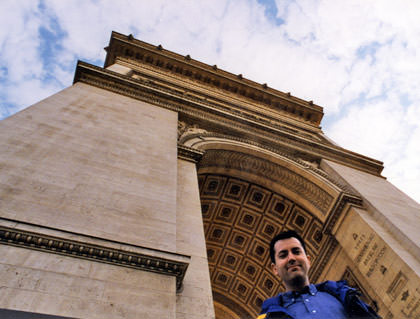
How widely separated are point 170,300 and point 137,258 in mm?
661

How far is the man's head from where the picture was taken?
2717 millimetres

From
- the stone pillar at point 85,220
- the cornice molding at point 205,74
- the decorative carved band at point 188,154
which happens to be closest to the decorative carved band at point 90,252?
the stone pillar at point 85,220

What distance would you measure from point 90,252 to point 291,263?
2.32m

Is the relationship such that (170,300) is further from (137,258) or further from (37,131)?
(37,131)

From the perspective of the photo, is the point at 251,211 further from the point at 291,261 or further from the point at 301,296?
the point at 301,296

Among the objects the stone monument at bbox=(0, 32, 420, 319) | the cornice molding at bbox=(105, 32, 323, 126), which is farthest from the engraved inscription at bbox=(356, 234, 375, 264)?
the cornice molding at bbox=(105, 32, 323, 126)

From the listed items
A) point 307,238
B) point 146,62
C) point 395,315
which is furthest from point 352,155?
point 146,62

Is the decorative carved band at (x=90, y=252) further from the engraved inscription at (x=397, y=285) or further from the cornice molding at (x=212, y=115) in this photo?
the cornice molding at (x=212, y=115)

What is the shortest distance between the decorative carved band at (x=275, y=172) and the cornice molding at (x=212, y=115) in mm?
1210

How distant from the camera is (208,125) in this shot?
1234cm

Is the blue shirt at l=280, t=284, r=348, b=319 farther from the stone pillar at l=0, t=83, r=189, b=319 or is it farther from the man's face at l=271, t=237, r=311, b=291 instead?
the stone pillar at l=0, t=83, r=189, b=319

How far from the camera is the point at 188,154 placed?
907 cm

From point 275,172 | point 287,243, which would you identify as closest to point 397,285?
point 275,172

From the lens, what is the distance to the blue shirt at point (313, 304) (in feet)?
7.65
